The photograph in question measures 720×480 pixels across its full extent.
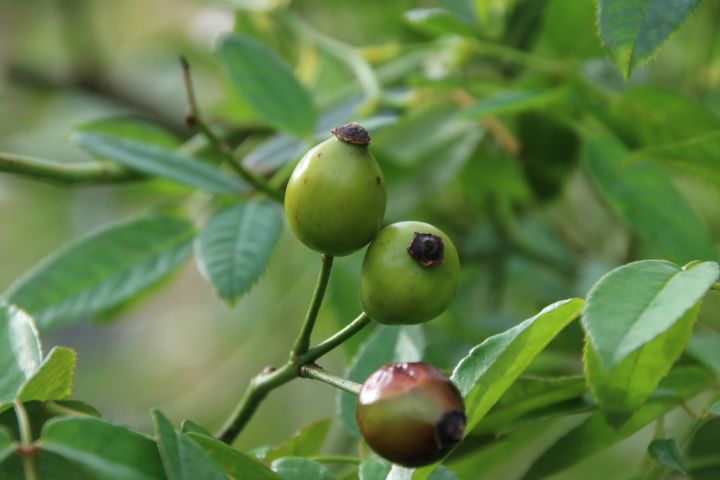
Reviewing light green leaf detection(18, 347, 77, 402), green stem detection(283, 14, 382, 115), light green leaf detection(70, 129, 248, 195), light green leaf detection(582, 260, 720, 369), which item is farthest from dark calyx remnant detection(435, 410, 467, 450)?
green stem detection(283, 14, 382, 115)

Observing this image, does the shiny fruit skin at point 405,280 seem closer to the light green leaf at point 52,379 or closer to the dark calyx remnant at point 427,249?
the dark calyx remnant at point 427,249

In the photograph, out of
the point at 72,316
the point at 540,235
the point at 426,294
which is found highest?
the point at 426,294

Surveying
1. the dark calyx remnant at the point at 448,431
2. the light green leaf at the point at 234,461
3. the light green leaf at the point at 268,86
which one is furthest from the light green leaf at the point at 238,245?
the dark calyx remnant at the point at 448,431

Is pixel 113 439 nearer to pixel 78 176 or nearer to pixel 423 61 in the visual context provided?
pixel 78 176

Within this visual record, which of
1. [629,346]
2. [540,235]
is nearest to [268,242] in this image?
[629,346]

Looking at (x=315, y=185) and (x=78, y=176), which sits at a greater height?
(x=315, y=185)

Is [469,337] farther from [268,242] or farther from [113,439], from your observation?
[113,439]

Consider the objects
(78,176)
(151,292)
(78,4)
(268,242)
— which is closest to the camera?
(268,242)

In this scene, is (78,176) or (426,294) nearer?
(426,294)

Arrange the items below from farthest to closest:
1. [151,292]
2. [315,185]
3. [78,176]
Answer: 1. [151,292]
2. [78,176]
3. [315,185]
